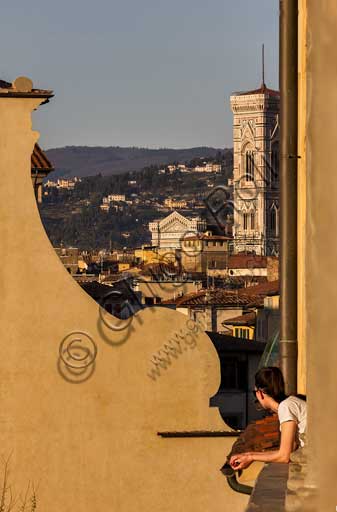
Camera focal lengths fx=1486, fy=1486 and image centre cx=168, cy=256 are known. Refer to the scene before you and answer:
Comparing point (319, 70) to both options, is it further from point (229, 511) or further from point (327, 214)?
point (229, 511)

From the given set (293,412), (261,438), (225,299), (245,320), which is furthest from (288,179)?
(225,299)

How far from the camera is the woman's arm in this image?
148 inches

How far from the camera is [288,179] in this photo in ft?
18.9

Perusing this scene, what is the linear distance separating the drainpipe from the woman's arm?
1.53 m

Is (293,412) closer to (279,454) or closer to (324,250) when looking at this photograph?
(279,454)

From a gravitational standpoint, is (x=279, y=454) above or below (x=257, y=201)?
below

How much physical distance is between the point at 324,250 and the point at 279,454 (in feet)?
7.76

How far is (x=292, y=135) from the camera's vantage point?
5.68 m

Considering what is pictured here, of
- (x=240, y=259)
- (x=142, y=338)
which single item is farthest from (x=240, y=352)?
(x=240, y=259)

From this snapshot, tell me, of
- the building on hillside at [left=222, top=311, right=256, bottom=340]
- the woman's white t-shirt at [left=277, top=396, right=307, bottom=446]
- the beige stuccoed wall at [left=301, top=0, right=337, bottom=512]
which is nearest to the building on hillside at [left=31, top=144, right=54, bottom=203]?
the woman's white t-shirt at [left=277, top=396, right=307, bottom=446]

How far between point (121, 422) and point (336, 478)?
632 cm

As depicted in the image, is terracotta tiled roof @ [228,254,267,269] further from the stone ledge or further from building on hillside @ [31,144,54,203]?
the stone ledge

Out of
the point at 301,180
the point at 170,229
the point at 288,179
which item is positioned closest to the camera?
the point at 301,180

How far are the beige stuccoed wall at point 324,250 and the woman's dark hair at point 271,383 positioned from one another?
8.89ft
